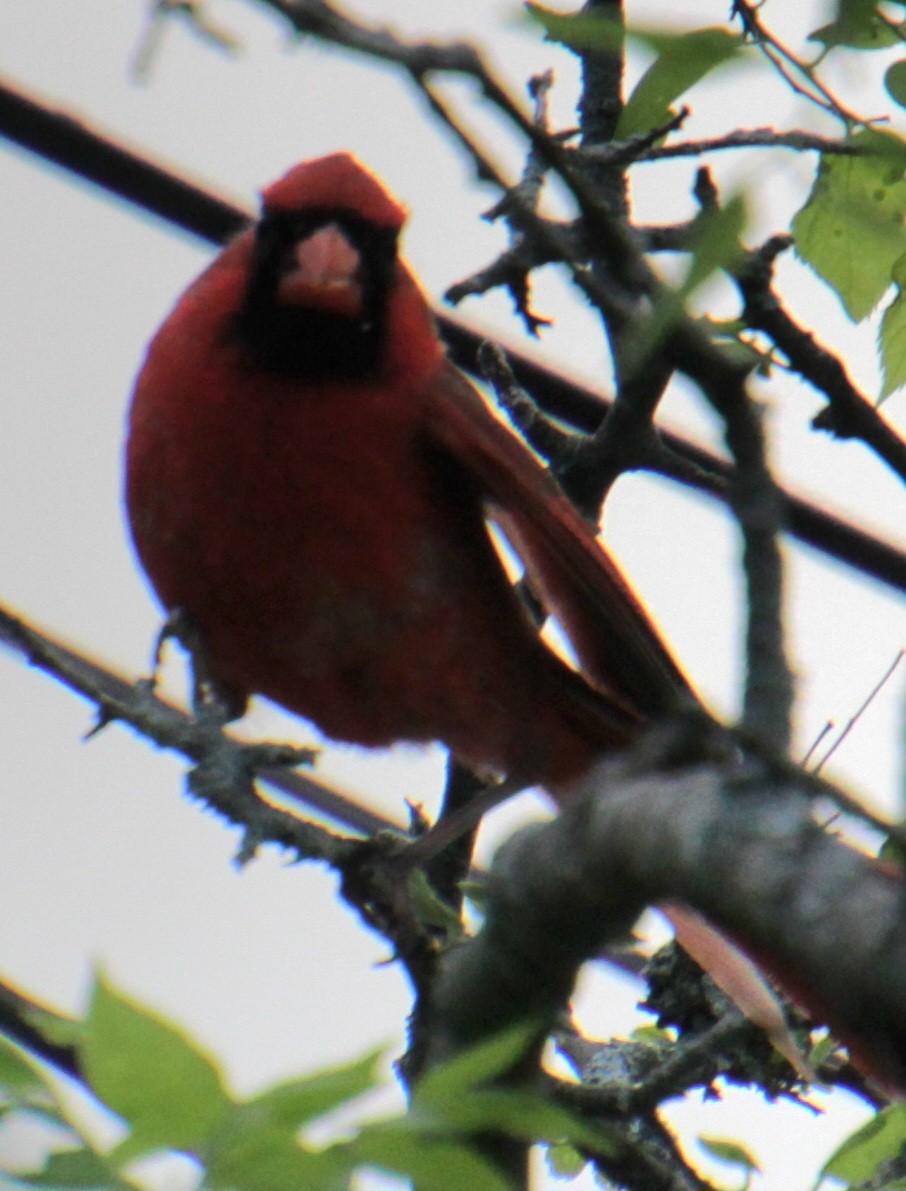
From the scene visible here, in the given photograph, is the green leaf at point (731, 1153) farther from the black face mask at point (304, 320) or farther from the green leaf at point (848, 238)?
the black face mask at point (304, 320)

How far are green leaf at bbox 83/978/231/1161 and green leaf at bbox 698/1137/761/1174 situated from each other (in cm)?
95

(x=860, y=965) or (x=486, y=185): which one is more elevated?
(x=486, y=185)

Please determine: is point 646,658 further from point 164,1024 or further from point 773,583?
point 164,1024

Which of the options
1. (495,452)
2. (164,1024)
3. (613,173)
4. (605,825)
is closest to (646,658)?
(495,452)

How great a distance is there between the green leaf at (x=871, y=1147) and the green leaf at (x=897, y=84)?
0.91m

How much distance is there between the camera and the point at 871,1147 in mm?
1712

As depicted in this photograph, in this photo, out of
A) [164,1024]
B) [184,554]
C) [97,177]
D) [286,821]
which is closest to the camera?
[164,1024]

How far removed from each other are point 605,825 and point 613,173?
126cm

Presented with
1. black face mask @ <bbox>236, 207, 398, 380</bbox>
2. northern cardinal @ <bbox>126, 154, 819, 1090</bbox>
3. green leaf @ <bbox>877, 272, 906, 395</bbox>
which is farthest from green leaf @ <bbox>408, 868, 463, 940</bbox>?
black face mask @ <bbox>236, 207, 398, 380</bbox>

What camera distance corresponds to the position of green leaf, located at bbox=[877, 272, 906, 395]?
187 cm

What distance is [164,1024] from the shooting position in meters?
1.02

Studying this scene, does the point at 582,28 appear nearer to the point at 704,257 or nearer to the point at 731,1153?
the point at 704,257

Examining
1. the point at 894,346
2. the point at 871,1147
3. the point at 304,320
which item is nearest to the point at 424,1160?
the point at 871,1147

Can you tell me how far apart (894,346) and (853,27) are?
34.7 inches
